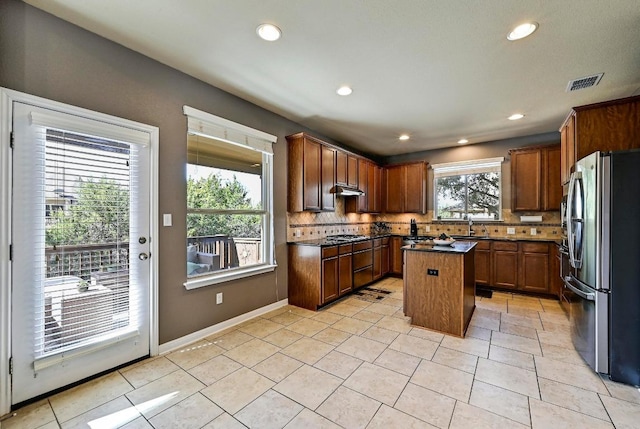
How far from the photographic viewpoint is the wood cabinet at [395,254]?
5.71 metres

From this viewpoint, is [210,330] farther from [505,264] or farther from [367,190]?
[505,264]

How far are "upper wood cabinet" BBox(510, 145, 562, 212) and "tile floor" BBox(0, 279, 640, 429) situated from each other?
2337 mm

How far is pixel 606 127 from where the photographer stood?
287cm

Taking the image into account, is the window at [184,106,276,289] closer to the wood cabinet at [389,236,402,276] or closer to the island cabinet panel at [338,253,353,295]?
the island cabinet panel at [338,253,353,295]

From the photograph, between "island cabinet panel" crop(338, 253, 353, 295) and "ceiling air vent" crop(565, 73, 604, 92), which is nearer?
"ceiling air vent" crop(565, 73, 604, 92)

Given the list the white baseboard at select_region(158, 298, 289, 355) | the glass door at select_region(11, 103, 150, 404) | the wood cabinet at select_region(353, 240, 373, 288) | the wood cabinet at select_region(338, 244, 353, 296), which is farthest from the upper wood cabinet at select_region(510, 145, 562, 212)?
the glass door at select_region(11, 103, 150, 404)

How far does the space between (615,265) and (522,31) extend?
196 centimetres

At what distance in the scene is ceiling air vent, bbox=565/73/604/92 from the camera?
2.80 metres

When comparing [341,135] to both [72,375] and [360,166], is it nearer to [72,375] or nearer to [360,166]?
[360,166]

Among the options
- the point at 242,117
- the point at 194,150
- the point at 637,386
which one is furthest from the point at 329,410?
the point at 242,117

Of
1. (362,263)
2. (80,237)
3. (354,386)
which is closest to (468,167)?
(362,263)

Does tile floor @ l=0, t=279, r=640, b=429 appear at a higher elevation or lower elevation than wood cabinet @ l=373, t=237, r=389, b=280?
lower

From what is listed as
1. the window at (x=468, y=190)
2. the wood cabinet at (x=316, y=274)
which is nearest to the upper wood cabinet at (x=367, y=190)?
the window at (x=468, y=190)

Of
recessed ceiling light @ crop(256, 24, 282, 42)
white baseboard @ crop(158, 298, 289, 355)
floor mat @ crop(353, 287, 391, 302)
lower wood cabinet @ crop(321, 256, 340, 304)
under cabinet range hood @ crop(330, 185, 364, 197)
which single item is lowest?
floor mat @ crop(353, 287, 391, 302)
